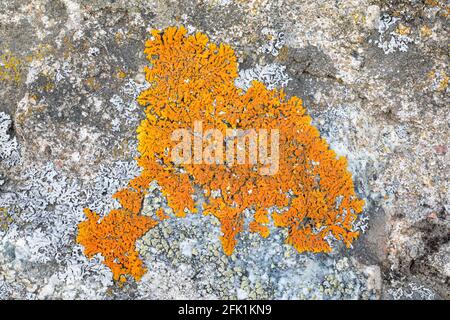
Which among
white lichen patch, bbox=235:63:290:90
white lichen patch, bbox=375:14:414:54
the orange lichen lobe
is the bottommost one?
the orange lichen lobe

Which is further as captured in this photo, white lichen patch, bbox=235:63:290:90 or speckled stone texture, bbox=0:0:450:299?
white lichen patch, bbox=235:63:290:90

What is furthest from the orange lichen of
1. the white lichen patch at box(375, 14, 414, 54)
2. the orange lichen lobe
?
the white lichen patch at box(375, 14, 414, 54)

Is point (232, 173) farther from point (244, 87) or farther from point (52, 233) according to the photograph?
point (52, 233)

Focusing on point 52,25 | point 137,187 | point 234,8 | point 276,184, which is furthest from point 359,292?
point 52,25

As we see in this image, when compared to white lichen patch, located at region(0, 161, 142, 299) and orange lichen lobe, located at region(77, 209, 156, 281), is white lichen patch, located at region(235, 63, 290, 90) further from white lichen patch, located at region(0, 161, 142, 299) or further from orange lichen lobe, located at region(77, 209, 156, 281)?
orange lichen lobe, located at region(77, 209, 156, 281)

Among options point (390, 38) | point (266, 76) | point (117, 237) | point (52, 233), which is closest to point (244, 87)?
point (266, 76)

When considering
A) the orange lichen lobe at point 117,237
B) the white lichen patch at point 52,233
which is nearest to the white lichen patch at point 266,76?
the white lichen patch at point 52,233

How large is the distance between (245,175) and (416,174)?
3.02 feet

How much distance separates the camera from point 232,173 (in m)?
3.02

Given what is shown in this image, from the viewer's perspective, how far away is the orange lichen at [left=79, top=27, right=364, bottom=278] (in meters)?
2.98

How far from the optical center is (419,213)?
122 inches

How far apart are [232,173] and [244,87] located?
474 mm

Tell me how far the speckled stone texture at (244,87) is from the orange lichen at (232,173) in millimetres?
65

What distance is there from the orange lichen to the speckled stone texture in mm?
65
